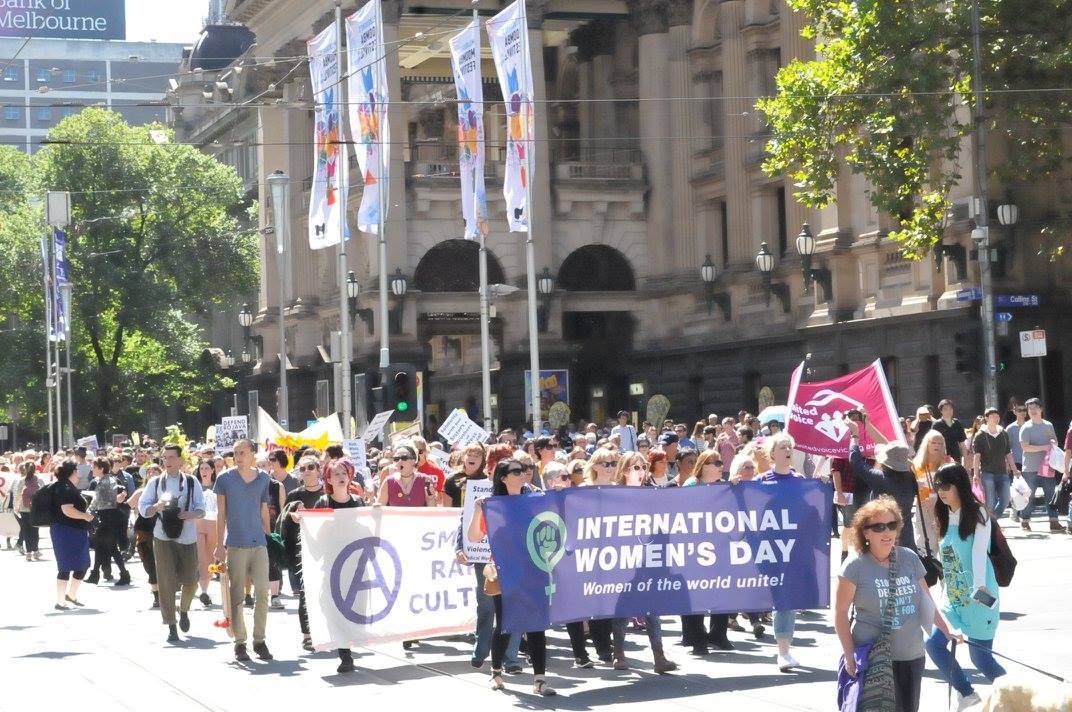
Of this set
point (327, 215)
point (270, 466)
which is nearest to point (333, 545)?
point (270, 466)

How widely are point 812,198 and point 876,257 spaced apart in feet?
25.2

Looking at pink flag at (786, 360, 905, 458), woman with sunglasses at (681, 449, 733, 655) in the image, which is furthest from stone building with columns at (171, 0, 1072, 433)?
woman with sunglasses at (681, 449, 733, 655)

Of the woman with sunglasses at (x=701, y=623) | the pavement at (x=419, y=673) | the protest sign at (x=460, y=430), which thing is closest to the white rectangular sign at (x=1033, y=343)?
the protest sign at (x=460, y=430)

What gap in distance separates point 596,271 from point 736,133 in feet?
28.5

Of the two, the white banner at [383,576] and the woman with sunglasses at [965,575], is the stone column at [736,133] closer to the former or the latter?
the white banner at [383,576]

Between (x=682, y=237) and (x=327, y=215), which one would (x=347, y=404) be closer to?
(x=327, y=215)

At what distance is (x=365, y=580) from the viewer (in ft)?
47.1

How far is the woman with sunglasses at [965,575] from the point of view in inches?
406

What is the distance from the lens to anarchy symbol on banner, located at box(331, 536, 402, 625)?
14250 mm

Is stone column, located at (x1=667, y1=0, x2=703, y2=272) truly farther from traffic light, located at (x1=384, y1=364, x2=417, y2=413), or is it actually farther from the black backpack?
the black backpack

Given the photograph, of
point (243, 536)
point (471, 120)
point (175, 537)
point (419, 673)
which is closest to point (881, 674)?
point (419, 673)

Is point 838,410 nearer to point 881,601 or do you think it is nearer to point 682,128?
→ point 881,601

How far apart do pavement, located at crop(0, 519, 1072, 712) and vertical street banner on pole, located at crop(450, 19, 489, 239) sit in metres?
18.7

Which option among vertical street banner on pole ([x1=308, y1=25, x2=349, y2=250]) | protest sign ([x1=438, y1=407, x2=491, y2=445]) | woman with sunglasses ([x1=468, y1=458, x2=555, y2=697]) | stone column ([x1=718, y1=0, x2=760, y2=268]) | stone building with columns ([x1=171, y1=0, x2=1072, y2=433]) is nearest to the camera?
woman with sunglasses ([x1=468, y1=458, x2=555, y2=697])
